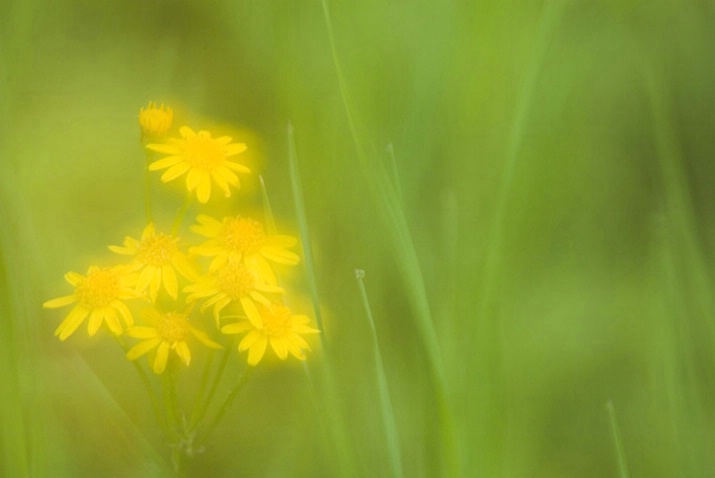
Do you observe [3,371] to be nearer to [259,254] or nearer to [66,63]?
[259,254]

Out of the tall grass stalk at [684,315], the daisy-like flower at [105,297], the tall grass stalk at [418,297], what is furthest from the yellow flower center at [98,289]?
the tall grass stalk at [684,315]

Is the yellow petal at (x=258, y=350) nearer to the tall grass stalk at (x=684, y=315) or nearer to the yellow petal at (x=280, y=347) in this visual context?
the yellow petal at (x=280, y=347)

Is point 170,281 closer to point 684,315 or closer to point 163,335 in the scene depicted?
point 163,335

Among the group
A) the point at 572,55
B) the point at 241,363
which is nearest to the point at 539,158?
the point at 572,55

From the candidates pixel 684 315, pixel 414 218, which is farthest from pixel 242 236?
pixel 684 315

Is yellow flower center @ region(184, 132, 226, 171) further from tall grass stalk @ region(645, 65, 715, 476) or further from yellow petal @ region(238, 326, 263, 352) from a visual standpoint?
tall grass stalk @ region(645, 65, 715, 476)

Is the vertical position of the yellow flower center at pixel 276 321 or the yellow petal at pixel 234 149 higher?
the yellow petal at pixel 234 149

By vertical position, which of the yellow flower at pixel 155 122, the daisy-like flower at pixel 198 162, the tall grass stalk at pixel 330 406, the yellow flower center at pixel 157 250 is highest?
the yellow flower at pixel 155 122
